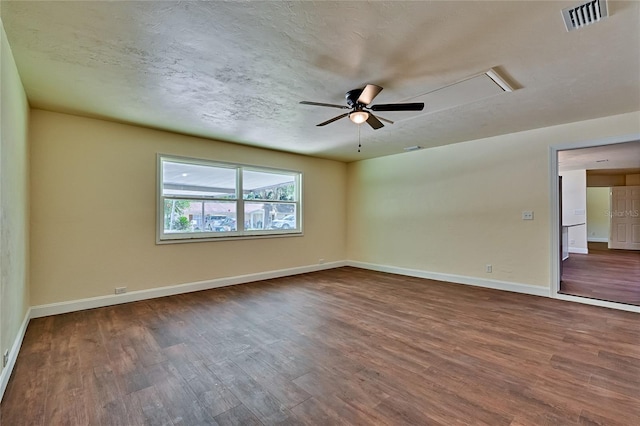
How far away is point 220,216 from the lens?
5.25m

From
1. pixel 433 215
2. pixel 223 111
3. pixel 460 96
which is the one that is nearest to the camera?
pixel 460 96

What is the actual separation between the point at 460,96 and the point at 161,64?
297 cm

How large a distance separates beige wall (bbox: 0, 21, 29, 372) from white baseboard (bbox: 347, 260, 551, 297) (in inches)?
221

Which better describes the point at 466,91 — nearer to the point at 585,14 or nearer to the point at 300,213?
the point at 585,14

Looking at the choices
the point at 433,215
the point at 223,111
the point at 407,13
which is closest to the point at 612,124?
the point at 433,215

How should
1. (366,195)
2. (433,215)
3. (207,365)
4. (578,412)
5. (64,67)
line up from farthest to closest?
(366,195) → (433,215) → (64,67) → (207,365) → (578,412)

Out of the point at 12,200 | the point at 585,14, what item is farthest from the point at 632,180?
the point at 12,200

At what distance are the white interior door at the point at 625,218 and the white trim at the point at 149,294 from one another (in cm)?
983

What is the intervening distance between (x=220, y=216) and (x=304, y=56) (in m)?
3.54

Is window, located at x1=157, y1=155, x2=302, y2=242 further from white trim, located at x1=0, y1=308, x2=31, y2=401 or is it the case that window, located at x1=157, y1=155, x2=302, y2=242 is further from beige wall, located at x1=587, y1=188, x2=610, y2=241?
beige wall, located at x1=587, y1=188, x2=610, y2=241

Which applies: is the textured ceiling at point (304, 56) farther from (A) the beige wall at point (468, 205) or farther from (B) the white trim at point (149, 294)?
(B) the white trim at point (149, 294)

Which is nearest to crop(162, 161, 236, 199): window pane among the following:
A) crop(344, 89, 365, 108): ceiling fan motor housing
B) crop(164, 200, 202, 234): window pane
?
crop(164, 200, 202, 234): window pane

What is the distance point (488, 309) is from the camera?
3.84 meters

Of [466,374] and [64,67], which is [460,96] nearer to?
[466,374]
